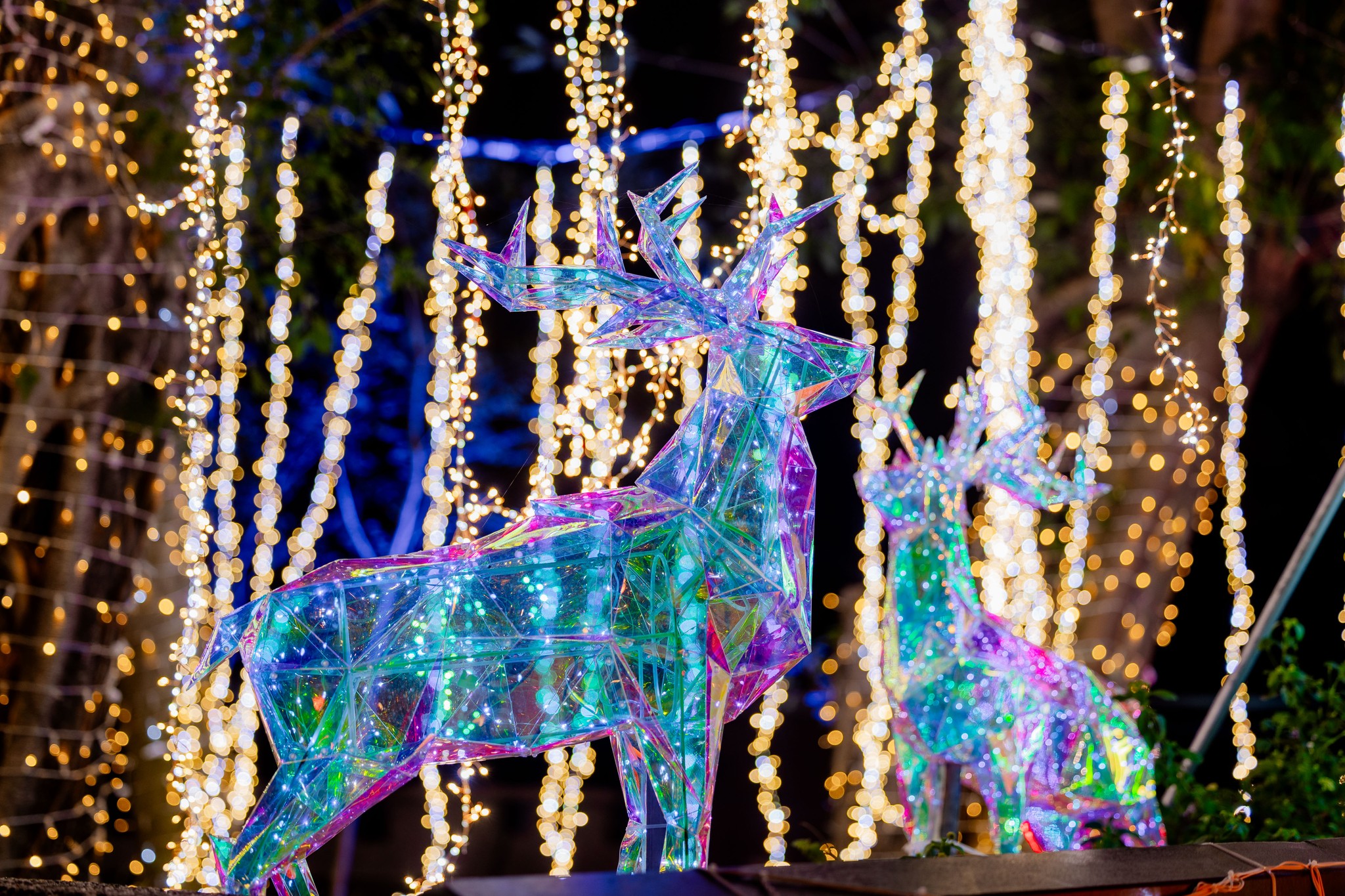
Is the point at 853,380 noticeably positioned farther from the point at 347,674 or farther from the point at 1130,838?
the point at 1130,838

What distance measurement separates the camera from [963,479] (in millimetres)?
2154

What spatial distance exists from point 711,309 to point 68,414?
98.3 inches

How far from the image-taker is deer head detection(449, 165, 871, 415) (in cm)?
152

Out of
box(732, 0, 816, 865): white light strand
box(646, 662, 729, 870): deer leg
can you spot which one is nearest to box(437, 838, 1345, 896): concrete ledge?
box(646, 662, 729, 870): deer leg

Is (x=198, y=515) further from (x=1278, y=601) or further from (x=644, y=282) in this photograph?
(x=1278, y=601)

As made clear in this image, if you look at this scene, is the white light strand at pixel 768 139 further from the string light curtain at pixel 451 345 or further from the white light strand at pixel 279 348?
the white light strand at pixel 279 348

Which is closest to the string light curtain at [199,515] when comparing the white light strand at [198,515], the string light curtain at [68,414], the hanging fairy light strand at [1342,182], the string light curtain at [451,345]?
the white light strand at [198,515]

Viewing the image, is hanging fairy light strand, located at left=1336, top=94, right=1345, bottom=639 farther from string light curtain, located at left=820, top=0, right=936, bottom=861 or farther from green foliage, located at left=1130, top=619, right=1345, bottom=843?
string light curtain, located at left=820, top=0, right=936, bottom=861

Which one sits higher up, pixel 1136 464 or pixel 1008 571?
pixel 1136 464

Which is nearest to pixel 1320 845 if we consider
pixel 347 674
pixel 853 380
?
pixel 853 380

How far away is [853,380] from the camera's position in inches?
63.0

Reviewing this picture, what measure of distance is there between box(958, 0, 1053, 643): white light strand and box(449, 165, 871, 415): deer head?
1324 mm

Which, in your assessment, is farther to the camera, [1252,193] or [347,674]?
[1252,193]

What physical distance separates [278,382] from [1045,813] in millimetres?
2432
